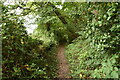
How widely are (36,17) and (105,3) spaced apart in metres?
4.66

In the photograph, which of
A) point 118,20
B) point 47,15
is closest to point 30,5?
point 47,15

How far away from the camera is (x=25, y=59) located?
3.16 meters

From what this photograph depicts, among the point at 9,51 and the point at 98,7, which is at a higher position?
the point at 98,7

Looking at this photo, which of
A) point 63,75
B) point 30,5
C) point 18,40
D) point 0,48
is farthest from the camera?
point 30,5

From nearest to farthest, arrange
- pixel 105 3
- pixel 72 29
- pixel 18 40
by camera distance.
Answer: pixel 105 3 → pixel 18 40 → pixel 72 29

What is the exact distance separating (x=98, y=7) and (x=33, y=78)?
318 centimetres

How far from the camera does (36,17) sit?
20.6 feet

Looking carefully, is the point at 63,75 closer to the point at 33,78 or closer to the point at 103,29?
the point at 33,78

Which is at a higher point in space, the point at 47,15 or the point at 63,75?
the point at 47,15

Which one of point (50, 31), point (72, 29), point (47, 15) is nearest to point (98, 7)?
point (47, 15)

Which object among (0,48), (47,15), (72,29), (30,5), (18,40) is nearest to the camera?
(0,48)

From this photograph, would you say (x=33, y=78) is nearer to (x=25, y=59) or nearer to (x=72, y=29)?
(x=25, y=59)

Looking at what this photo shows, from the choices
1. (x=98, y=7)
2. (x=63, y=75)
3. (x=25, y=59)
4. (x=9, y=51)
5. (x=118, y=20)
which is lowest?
(x=63, y=75)

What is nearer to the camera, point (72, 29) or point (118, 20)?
point (118, 20)
